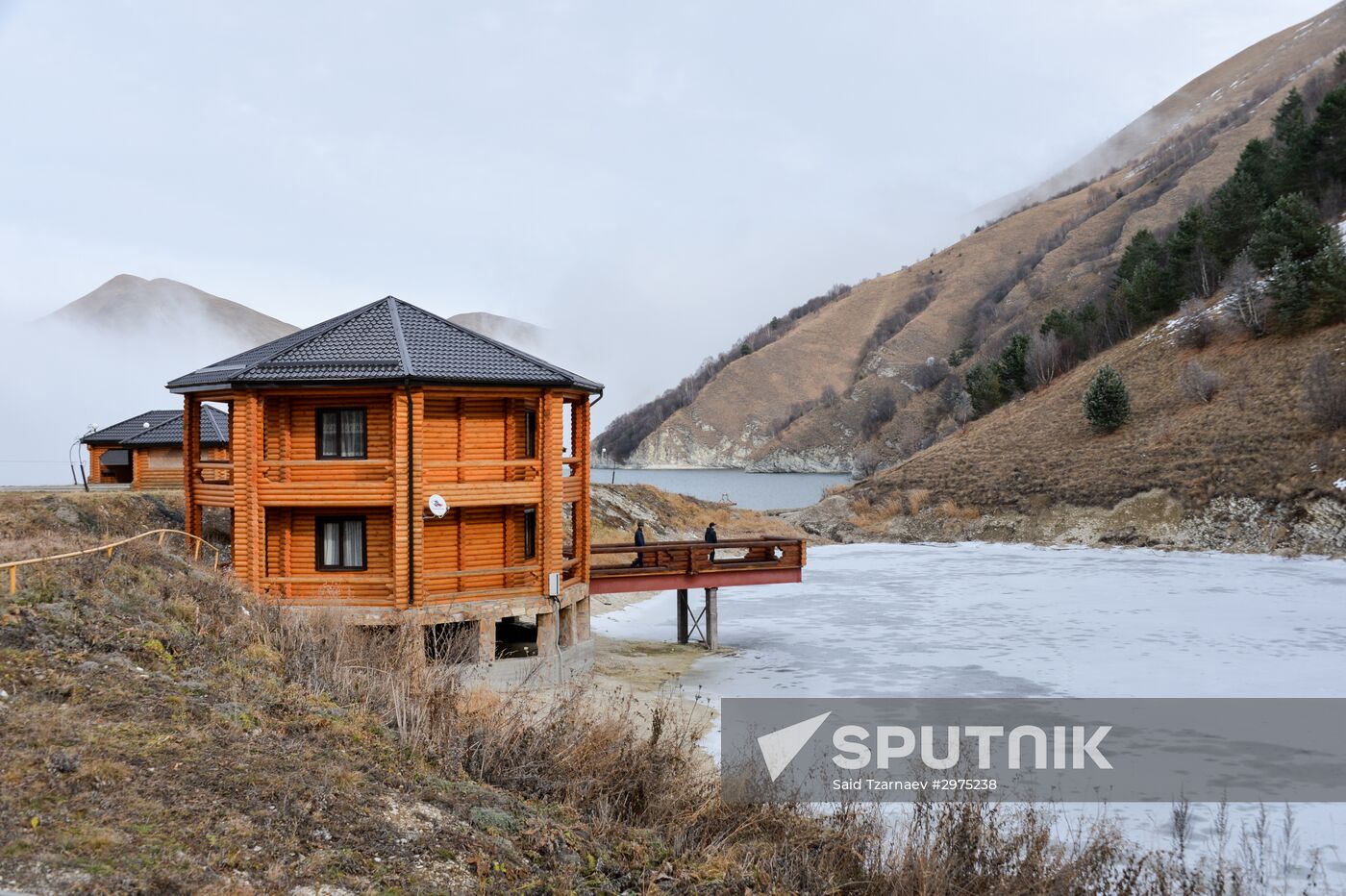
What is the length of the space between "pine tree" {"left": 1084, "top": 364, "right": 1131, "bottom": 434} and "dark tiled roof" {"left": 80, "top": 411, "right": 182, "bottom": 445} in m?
53.3

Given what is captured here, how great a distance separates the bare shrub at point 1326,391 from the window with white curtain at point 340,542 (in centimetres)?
4904

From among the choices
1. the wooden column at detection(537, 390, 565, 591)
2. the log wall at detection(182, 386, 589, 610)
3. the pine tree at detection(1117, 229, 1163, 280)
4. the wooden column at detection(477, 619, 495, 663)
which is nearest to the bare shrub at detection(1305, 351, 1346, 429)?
the pine tree at detection(1117, 229, 1163, 280)

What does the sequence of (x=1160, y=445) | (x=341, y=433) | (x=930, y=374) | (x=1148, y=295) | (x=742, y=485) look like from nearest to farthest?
1. (x=341, y=433)
2. (x=1160, y=445)
3. (x=1148, y=295)
4. (x=742, y=485)
5. (x=930, y=374)

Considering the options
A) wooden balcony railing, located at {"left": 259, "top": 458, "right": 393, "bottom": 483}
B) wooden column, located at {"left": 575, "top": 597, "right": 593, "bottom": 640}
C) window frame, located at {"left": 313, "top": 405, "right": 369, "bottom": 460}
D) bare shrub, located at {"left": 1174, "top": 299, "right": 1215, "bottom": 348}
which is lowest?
wooden column, located at {"left": 575, "top": 597, "right": 593, "bottom": 640}

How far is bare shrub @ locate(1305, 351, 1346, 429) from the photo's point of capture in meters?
46.9

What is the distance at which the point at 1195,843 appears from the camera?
12.2m

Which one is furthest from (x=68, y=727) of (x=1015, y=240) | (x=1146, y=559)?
(x=1015, y=240)

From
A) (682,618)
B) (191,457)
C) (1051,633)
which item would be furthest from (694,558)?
(191,457)

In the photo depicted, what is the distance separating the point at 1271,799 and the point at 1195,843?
2.56 m

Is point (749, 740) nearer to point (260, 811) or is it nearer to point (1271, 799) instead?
point (1271, 799)

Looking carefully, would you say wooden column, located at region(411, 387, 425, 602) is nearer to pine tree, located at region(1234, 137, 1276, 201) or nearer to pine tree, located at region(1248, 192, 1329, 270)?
pine tree, located at region(1248, 192, 1329, 270)

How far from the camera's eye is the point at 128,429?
40688mm

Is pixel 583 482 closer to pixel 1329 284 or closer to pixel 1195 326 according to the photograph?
pixel 1329 284

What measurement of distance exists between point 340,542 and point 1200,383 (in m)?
53.7
